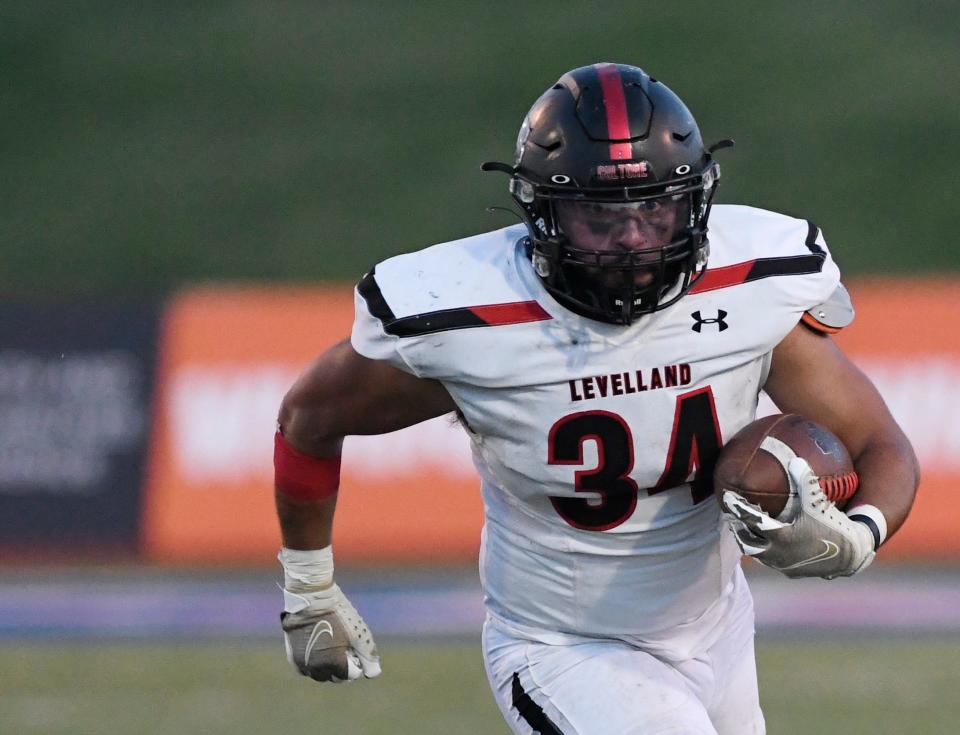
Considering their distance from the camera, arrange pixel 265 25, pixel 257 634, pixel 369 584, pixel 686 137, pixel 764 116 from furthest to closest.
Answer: pixel 265 25 < pixel 764 116 < pixel 369 584 < pixel 257 634 < pixel 686 137

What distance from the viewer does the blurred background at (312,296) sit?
610 centimetres

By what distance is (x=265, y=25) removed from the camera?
45.6 ft

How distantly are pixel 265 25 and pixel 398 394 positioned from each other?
11.4 metres

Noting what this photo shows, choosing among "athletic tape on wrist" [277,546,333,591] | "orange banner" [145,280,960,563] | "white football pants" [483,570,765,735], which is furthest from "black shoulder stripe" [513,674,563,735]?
"orange banner" [145,280,960,563]

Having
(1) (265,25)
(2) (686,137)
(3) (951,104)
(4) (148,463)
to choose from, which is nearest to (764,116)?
(3) (951,104)

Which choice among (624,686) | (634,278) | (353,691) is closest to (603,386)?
(634,278)

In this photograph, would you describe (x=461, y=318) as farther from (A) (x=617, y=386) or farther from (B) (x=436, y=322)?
(A) (x=617, y=386)

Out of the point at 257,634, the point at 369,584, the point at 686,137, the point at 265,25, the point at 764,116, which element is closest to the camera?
the point at 686,137

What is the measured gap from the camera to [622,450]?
294cm

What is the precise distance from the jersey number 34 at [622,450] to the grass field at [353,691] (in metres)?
2.47

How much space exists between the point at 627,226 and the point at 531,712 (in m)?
0.95

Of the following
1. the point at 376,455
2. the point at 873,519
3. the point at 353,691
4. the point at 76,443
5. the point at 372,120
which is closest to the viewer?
the point at 873,519

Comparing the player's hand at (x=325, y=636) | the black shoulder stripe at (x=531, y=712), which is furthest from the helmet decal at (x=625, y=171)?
the player's hand at (x=325, y=636)

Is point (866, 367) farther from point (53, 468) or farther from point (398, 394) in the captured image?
point (398, 394)
